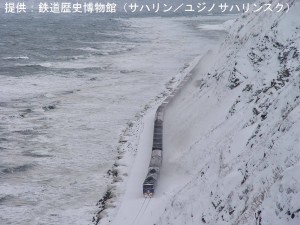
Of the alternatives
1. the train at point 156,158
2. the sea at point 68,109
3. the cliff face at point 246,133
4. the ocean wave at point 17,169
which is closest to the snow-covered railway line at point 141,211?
the train at point 156,158

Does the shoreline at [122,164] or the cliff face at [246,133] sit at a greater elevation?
the cliff face at [246,133]

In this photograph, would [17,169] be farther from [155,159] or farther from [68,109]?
[68,109]

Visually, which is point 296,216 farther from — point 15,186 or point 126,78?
point 126,78

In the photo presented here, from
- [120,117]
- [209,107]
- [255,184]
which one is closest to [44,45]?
[120,117]

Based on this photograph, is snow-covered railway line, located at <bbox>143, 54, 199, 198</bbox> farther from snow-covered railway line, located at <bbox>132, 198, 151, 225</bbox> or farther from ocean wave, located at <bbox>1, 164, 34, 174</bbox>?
ocean wave, located at <bbox>1, 164, 34, 174</bbox>

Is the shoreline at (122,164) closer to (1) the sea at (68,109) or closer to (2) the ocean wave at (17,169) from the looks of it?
(1) the sea at (68,109)

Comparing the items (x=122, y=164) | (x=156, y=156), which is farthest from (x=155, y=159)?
(x=122, y=164)
